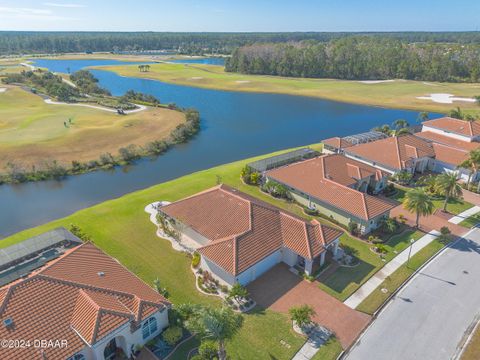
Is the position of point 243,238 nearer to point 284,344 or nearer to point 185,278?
point 185,278

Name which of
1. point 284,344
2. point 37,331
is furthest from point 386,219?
point 37,331

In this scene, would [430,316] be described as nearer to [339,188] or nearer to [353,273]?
[353,273]

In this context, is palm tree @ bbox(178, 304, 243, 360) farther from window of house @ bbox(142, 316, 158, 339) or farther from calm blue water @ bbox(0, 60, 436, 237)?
calm blue water @ bbox(0, 60, 436, 237)

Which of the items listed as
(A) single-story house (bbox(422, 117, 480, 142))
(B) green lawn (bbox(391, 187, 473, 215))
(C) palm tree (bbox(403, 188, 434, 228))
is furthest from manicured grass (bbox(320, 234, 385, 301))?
(A) single-story house (bbox(422, 117, 480, 142))

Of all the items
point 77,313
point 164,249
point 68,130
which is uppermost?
point 68,130

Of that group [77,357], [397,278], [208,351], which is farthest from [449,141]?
[77,357]

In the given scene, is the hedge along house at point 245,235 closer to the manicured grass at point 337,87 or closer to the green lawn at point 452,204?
the green lawn at point 452,204

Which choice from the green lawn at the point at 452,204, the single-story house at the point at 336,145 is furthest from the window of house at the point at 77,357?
the single-story house at the point at 336,145
